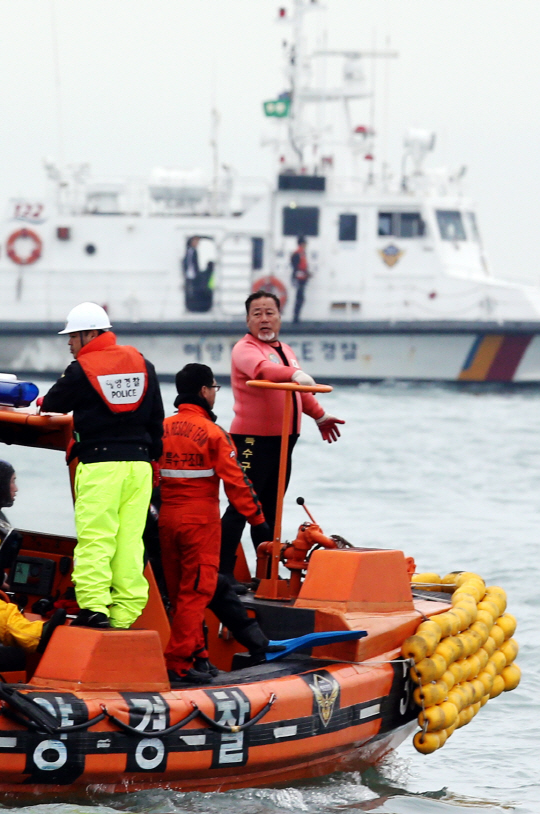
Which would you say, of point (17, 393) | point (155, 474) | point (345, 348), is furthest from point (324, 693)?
→ point (345, 348)

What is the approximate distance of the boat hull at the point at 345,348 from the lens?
20984mm

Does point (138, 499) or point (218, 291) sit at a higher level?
point (138, 499)

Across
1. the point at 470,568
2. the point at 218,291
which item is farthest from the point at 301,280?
the point at 470,568

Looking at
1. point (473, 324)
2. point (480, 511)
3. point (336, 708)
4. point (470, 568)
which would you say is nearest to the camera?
point (336, 708)

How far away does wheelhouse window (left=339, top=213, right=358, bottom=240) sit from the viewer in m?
21.8

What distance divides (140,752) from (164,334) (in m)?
17.1

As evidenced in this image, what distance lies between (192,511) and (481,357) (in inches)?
686

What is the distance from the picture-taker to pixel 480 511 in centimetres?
1326

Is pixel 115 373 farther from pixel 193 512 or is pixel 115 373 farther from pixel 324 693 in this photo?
pixel 324 693

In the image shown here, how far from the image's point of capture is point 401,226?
22.0 metres

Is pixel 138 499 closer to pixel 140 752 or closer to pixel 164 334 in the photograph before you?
pixel 140 752

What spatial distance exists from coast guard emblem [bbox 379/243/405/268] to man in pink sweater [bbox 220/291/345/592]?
16.5 m

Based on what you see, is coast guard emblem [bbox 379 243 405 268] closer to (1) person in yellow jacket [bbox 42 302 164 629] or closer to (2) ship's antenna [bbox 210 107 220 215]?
(2) ship's antenna [bbox 210 107 220 215]

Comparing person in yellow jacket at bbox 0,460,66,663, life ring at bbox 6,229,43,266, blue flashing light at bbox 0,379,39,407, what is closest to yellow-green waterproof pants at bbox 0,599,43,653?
person in yellow jacket at bbox 0,460,66,663
